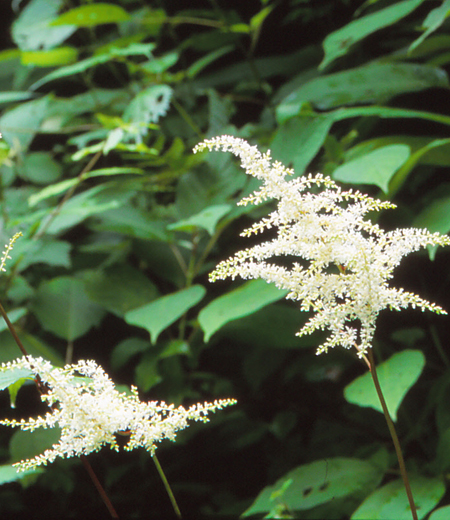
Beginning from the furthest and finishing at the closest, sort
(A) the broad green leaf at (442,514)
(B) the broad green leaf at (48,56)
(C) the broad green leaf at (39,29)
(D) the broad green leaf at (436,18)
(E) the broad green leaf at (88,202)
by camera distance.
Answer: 1. (C) the broad green leaf at (39,29)
2. (B) the broad green leaf at (48,56)
3. (E) the broad green leaf at (88,202)
4. (D) the broad green leaf at (436,18)
5. (A) the broad green leaf at (442,514)

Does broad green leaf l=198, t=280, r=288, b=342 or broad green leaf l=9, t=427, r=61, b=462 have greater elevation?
broad green leaf l=198, t=280, r=288, b=342

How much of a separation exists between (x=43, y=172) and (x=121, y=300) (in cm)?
87

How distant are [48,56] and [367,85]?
42.0 inches

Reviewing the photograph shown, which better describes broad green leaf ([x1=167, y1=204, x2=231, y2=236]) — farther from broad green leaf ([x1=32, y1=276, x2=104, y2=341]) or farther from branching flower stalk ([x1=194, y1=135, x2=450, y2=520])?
branching flower stalk ([x1=194, y1=135, x2=450, y2=520])

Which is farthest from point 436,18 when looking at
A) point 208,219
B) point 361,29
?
point 208,219

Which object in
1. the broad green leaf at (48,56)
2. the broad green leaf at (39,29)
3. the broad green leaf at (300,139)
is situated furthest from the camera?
the broad green leaf at (39,29)

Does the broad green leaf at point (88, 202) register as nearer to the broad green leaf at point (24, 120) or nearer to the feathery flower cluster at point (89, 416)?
the broad green leaf at point (24, 120)

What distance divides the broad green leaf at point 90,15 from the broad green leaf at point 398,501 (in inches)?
63.1

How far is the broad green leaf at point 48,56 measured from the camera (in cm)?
173

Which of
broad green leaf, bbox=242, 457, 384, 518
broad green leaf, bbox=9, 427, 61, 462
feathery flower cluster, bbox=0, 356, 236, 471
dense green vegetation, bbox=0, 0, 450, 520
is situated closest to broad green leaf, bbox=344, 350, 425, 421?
dense green vegetation, bbox=0, 0, 450, 520

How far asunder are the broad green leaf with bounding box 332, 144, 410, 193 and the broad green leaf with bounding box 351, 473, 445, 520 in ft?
2.02

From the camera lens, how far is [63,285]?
1590 millimetres

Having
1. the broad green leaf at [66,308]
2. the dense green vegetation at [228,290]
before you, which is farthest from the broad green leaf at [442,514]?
the broad green leaf at [66,308]

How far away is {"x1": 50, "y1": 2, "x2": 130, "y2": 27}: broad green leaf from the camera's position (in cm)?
169
